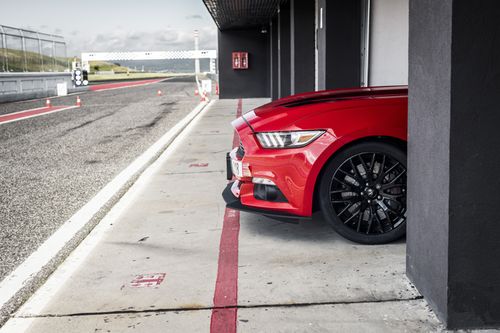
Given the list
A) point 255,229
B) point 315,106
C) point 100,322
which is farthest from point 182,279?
point 315,106

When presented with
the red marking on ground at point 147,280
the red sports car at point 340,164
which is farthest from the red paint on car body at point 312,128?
the red marking on ground at point 147,280

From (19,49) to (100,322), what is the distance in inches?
1245

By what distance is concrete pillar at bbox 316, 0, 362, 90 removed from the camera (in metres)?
9.74

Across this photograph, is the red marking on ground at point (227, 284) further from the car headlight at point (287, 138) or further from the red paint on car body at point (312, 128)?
the car headlight at point (287, 138)

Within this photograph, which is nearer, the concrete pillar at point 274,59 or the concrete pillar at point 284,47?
the concrete pillar at point 284,47

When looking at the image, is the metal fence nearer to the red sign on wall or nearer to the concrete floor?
the red sign on wall

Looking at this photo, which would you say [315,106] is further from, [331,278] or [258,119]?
[331,278]

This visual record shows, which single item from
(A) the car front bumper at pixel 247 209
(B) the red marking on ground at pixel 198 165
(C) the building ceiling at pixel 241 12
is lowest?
(B) the red marking on ground at pixel 198 165

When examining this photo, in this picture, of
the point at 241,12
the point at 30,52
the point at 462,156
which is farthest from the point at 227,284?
the point at 30,52

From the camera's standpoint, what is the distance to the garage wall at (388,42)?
7812mm

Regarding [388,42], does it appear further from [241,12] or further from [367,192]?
[241,12]

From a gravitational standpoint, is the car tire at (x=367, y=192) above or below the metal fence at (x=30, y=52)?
below

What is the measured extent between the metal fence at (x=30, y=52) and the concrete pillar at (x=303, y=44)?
62.8 ft

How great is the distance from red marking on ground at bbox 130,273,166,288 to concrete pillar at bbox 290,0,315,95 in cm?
1115
